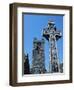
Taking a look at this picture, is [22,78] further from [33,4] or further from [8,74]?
[33,4]

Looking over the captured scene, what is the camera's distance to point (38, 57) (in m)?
1.47

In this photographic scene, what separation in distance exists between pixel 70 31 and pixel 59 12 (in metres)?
0.12

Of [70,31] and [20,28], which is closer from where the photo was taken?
[20,28]

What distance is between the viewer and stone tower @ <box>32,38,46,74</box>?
4.79 ft

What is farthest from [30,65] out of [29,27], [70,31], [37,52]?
[70,31]

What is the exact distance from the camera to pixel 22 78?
143cm

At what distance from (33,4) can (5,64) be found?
0.34 metres

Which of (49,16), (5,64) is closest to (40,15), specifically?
(49,16)

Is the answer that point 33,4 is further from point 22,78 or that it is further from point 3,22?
point 22,78

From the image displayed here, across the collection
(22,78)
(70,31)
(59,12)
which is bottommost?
(22,78)

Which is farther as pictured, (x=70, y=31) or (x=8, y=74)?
(x=70, y=31)

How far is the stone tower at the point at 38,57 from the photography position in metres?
1.46

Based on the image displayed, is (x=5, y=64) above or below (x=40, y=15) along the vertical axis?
below

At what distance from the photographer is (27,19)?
56.9 inches
